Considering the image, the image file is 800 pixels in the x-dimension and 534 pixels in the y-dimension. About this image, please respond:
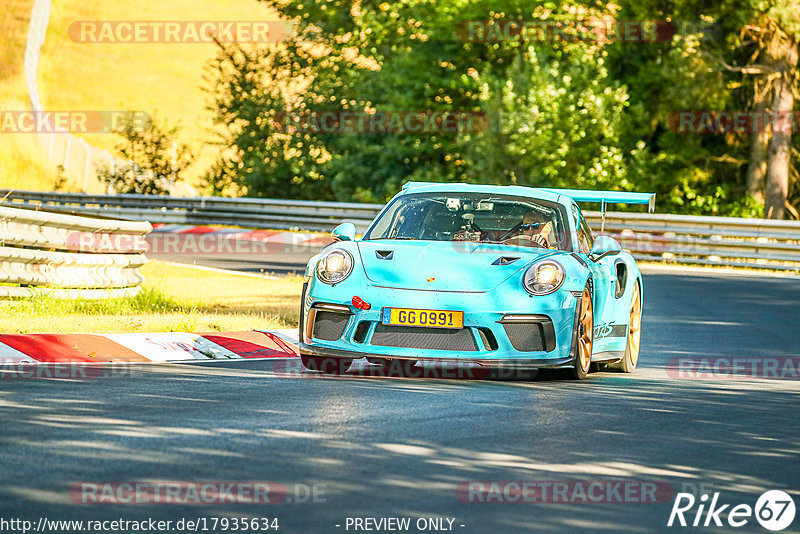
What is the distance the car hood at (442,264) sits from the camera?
915 centimetres

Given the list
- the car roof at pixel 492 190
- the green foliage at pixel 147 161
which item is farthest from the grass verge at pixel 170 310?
the green foliage at pixel 147 161

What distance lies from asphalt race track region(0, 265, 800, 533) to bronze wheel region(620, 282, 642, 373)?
0.39 meters

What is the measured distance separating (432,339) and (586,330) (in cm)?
125

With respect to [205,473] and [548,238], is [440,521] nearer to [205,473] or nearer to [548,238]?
[205,473]

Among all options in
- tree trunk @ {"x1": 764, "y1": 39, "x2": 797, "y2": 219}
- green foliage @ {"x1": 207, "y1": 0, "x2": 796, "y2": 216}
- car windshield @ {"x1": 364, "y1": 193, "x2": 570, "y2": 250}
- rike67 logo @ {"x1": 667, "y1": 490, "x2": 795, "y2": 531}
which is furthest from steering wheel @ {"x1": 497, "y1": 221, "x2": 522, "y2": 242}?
tree trunk @ {"x1": 764, "y1": 39, "x2": 797, "y2": 219}

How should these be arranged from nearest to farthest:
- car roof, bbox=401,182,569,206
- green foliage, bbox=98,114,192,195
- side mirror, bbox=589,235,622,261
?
side mirror, bbox=589,235,622,261, car roof, bbox=401,182,569,206, green foliage, bbox=98,114,192,195

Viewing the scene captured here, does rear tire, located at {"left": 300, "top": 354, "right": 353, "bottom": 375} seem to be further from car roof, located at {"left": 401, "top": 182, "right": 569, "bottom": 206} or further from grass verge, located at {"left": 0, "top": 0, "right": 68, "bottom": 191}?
grass verge, located at {"left": 0, "top": 0, "right": 68, "bottom": 191}

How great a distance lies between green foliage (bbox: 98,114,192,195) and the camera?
123 ft

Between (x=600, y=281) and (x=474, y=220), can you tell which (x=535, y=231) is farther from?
(x=600, y=281)

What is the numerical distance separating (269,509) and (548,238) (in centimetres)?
543

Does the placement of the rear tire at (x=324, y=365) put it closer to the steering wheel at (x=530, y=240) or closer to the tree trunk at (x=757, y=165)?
the steering wheel at (x=530, y=240)

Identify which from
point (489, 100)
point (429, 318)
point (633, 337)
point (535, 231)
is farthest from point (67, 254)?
point (489, 100)

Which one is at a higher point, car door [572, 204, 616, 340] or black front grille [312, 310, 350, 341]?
car door [572, 204, 616, 340]

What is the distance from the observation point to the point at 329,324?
9336 mm
